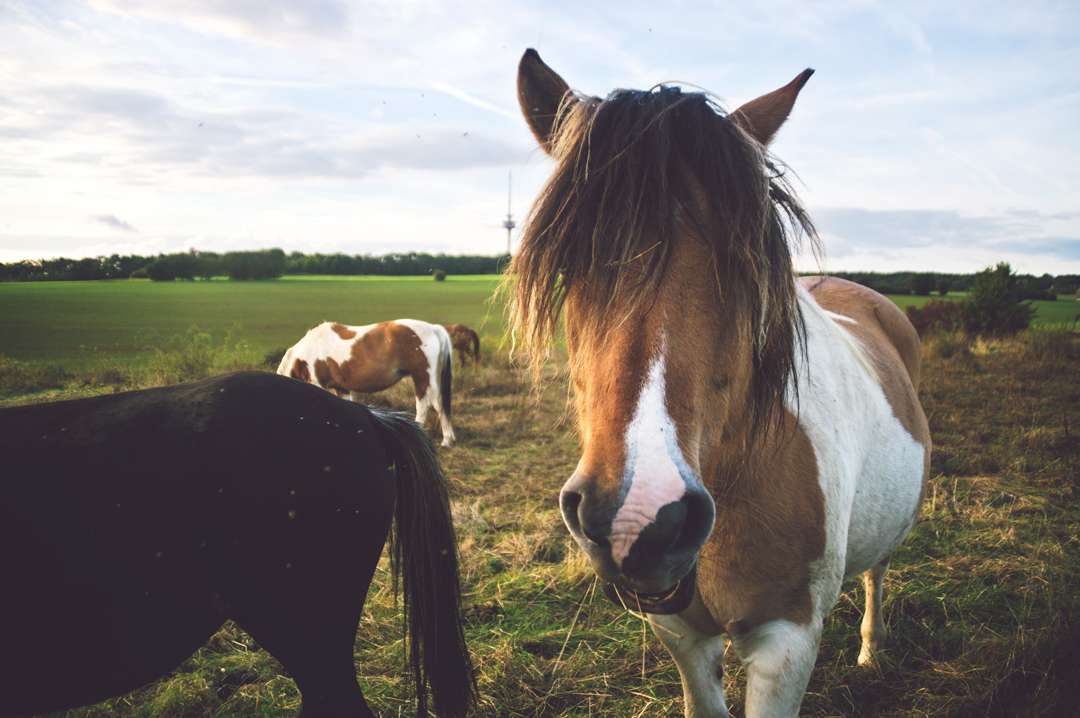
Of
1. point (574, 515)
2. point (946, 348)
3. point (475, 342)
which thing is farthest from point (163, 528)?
point (946, 348)

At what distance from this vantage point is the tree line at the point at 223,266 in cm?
783

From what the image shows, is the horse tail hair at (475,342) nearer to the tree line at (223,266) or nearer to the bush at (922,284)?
the tree line at (223,266)

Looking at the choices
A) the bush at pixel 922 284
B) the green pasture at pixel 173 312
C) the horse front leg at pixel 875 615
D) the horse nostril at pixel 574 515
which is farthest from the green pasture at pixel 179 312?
the bush at pixel 922 284

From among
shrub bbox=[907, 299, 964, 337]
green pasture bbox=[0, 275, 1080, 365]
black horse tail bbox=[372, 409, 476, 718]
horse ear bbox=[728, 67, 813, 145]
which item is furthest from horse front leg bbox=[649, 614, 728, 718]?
shrub bbox=[907, 299, 964, 337]

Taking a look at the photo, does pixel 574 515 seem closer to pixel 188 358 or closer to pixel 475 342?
pixel 475 342

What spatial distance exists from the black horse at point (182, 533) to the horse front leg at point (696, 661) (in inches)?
44.3

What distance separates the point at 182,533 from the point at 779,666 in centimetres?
194

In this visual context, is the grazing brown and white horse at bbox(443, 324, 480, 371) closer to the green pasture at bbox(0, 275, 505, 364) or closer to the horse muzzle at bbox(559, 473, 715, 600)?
the green pasture at bbox(0, 275, 505, 364)

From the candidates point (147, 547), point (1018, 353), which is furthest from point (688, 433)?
point (1018, 353)

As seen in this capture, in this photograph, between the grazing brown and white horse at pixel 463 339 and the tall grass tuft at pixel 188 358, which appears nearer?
the tall grass tuft at pixel 188 358

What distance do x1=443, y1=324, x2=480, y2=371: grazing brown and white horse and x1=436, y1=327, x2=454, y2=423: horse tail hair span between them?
2279 mm

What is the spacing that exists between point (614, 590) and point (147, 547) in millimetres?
1497

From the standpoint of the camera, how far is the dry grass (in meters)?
2.21

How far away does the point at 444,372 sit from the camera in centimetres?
812
